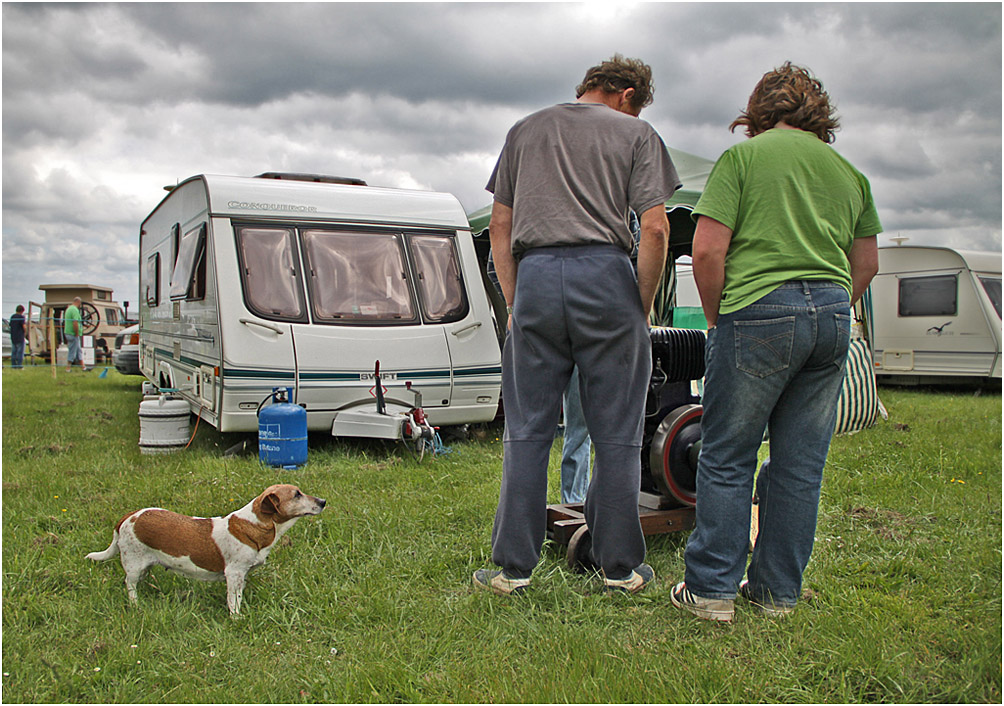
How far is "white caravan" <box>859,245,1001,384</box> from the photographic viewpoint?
40.9 ft

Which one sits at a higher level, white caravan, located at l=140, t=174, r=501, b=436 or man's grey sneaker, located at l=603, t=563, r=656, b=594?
white caravan, located at l=140, t=174, r=501, b=436

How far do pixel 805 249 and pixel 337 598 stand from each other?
207 centimetres

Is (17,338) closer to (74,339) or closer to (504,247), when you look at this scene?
(74,339)

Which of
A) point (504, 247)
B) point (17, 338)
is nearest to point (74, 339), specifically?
point (17, 338)

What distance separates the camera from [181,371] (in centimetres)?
761

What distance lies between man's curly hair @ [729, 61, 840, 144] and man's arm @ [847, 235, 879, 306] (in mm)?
367

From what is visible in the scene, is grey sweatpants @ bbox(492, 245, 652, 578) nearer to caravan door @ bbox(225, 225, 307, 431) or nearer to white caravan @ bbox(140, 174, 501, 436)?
white caravan @ bbox(140, 174, 501, 436)

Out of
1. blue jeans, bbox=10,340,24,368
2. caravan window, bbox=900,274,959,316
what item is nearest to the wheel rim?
caravan window, bbox=900,274,959,316

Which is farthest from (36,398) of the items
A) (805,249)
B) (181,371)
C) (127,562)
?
(805,249)

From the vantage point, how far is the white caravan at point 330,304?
6.14 m

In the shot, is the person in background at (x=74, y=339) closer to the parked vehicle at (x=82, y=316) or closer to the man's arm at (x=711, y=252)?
the parked vehicle at (x=82, y=316)

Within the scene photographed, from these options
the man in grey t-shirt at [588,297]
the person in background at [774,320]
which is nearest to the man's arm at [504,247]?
the man in grey t-shirt at [588,297]

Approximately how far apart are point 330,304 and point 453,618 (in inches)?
161

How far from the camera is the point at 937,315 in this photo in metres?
13.0
